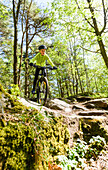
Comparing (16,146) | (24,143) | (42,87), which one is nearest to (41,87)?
(42,87)

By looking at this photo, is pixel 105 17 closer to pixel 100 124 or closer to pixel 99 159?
pixel 100 124

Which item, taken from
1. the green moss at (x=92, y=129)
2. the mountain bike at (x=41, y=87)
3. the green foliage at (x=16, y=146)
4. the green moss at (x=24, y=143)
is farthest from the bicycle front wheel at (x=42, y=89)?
the green foliage at (x=16, y=146)

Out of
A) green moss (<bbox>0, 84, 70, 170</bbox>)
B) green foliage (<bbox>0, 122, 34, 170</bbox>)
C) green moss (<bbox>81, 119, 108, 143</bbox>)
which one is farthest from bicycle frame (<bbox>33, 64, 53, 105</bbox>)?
green foliage (<bbox>0, 122, 34, 170</bbox>)

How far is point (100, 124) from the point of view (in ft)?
16.3

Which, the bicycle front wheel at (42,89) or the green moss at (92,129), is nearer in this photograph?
the green moss at (92,129)

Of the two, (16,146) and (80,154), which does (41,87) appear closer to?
(80,154)

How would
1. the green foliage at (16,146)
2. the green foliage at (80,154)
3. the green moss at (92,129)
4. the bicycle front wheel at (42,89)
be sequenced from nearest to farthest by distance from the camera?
1. the green foliage at (16,146)
2. the green foliage at (80,154)
3. the green moss at (92,129)
4. the bicycle front wheel at (42,89)

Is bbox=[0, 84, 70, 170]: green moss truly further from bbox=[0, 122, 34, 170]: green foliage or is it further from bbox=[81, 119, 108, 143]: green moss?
bbox=[81, 119, 108, 143]: green moss

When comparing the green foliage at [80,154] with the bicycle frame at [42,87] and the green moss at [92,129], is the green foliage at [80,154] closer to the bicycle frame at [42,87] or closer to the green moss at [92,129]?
the green moss at [92,129]

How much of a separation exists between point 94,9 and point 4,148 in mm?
10668

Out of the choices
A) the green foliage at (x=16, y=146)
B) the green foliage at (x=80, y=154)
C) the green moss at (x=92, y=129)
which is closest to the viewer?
the green foliage at (x=16, y=146)

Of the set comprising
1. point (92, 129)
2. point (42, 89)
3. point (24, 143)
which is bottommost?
Result: point (92, 129)

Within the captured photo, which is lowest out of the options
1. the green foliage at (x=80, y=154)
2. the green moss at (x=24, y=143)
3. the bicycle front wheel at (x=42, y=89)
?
the green foliage at (x=80, y=154)

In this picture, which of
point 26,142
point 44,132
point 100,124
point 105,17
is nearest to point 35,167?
point 26,142
